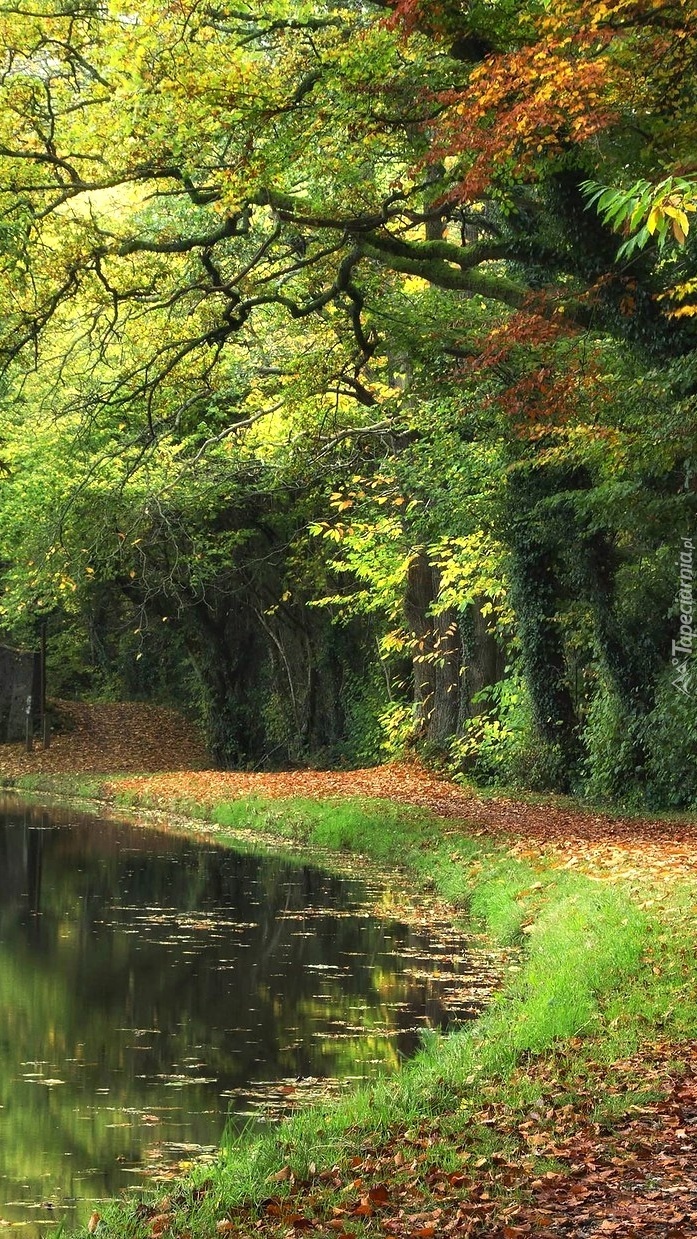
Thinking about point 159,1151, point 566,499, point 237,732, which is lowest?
point 159,1151

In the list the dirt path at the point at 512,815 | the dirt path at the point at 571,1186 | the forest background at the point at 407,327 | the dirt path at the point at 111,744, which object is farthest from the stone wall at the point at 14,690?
the dirt path at the point at 571,1186

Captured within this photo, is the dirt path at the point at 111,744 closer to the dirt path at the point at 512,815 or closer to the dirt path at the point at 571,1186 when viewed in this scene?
the dirt path at the point at 512,815

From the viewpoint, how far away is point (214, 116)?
473 inches

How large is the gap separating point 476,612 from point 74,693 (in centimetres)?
2025

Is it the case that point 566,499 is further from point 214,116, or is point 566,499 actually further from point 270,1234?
point 270,1234

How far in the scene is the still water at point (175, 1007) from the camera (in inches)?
296

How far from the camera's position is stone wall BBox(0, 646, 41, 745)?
3638cm

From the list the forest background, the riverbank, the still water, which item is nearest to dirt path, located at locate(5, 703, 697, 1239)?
the riverbank

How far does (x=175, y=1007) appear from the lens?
1076cm

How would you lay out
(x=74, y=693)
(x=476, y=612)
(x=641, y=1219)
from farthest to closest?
(x=74, y=693), (x=476, y=612), (x=641, y=1219)

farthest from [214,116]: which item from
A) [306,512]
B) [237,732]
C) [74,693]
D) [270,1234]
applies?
[74,693]

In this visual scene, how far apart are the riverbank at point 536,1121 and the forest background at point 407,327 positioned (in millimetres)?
3686

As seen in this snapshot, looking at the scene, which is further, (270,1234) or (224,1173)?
(224,1173)

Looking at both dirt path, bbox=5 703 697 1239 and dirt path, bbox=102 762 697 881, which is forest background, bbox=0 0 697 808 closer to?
dirt path, bbox=102 762 697 881
